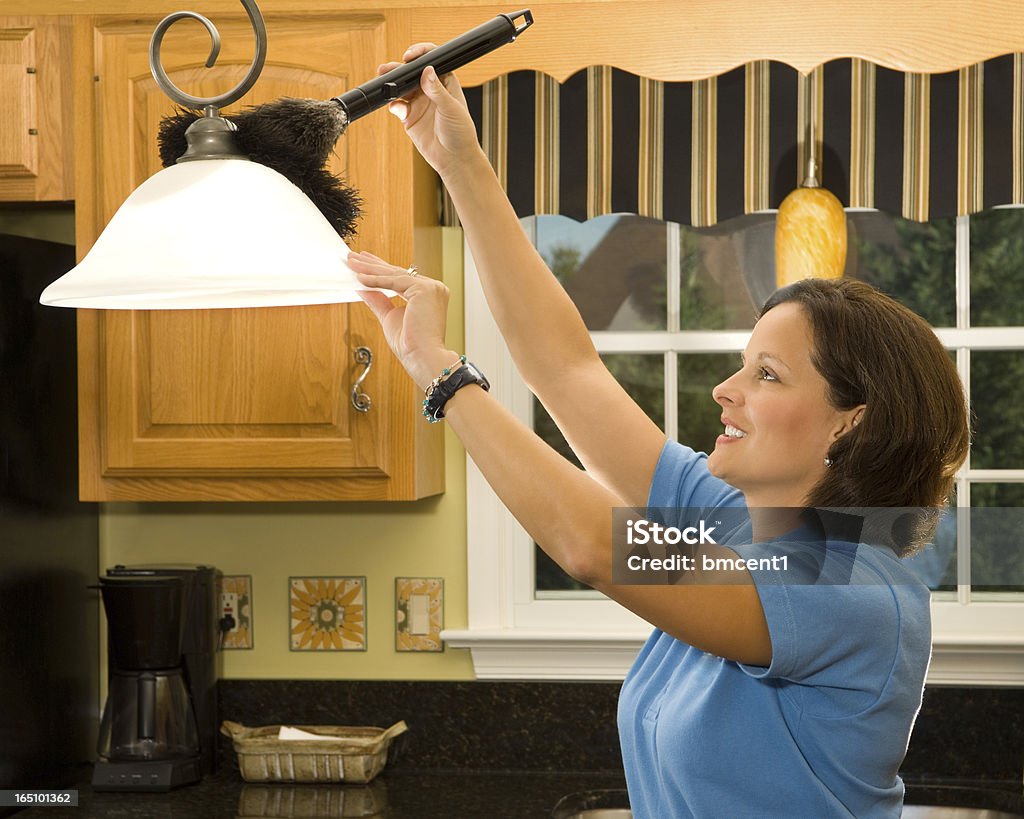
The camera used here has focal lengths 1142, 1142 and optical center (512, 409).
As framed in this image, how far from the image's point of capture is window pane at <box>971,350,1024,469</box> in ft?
8.11

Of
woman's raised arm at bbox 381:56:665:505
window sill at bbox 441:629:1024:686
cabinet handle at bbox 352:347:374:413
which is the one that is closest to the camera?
woman's raised arm at bbox 381:56:665:505

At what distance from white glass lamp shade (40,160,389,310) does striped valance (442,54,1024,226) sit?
1.49 m

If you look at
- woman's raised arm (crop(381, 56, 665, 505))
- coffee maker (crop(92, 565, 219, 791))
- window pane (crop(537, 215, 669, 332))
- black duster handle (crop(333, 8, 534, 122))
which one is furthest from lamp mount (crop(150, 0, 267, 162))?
window pane (crop(537, 215, 669, 332))

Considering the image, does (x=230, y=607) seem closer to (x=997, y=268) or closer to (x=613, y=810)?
(x=613, y=810)

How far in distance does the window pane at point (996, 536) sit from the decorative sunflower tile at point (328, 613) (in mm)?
1304

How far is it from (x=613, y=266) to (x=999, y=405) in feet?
2.93

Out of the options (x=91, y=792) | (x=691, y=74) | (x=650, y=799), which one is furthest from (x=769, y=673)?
(x=91, y=792)

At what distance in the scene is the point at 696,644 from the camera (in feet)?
3.38

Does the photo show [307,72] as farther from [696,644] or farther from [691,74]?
[696,644]

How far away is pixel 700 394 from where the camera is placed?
253 centimetres

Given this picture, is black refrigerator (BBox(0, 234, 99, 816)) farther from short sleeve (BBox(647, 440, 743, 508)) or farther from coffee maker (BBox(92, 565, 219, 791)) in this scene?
short sleeve (BBox(647, 440, 743, 508))

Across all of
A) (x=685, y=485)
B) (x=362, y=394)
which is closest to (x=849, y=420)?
(x=685, y=485)

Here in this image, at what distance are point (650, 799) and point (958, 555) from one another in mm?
1443

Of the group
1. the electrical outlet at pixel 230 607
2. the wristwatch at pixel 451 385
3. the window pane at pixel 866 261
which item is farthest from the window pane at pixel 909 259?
the wristwatch at pixel 451 385
